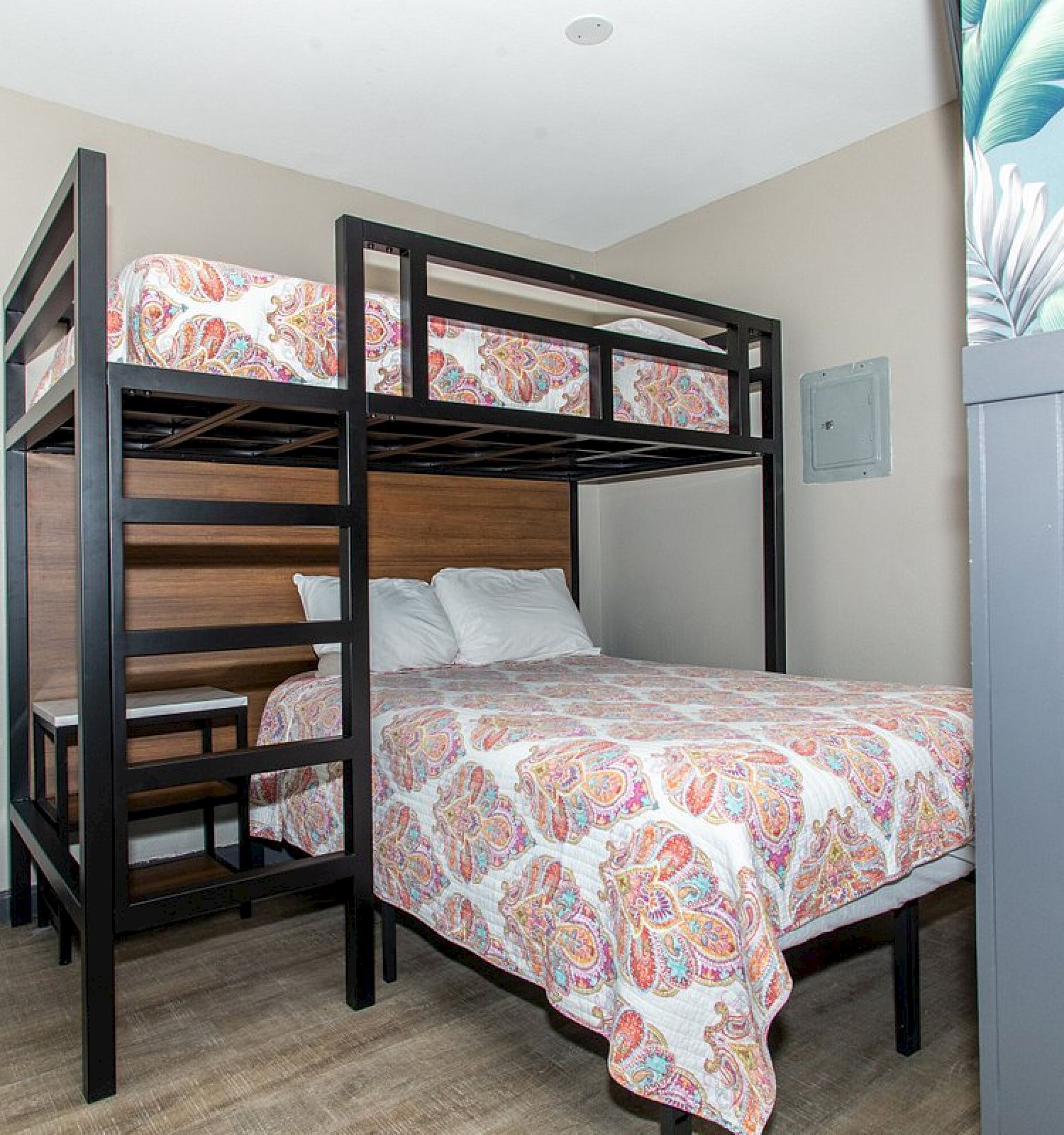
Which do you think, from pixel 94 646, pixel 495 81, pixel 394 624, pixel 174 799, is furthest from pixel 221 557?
pixel 495 81

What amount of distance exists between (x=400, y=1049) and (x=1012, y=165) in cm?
194

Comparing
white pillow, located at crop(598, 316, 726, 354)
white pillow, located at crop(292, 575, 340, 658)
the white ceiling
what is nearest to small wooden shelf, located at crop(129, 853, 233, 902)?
white pillow, located at crop(292, 575, 340, 658)

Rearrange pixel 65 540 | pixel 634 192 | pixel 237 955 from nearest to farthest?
1. pixel 237 955
2. pixel 65 540
3. pixel 634 192

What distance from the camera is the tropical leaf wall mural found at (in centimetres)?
79

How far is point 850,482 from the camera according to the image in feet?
10.6

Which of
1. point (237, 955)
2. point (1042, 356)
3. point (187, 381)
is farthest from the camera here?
point (237, 955)

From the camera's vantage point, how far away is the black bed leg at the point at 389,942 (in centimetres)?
230

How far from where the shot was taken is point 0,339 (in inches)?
107

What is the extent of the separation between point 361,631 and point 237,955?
104 centimetres

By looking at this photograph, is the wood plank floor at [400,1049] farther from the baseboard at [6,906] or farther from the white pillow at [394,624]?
the white pillow at [394,624]

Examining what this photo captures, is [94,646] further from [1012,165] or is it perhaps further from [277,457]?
[1012,165]

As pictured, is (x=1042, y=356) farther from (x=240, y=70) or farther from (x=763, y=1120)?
(x=240, y=70)

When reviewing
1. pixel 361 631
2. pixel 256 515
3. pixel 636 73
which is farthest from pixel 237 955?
pixel 636 73

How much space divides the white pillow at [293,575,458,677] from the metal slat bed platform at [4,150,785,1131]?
49 centimetres
